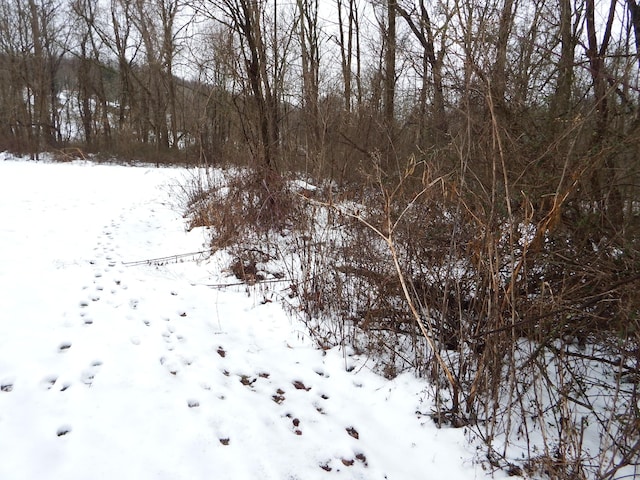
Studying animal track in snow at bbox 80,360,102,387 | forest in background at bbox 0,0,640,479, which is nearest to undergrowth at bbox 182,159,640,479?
forest in background at bbox 0,0,640,479

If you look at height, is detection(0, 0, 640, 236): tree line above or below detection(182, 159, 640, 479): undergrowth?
above

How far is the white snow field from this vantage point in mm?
2010

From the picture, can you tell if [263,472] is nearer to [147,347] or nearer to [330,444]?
[330,444]

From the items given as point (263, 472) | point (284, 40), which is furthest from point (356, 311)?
point (284, 40)

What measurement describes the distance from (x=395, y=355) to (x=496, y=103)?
220cm

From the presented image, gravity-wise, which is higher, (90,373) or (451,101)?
(451,101)

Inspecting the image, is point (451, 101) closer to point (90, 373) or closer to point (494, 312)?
Answer: point (494, 312)

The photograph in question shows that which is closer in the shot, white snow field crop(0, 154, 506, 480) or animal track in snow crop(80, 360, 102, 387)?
white snow field crop(0, 154, 506, 480)

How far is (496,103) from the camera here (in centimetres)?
297

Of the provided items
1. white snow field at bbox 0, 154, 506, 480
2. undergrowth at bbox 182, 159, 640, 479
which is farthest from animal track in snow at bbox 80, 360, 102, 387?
undergrowth at bbox 182, 159, 640, 479

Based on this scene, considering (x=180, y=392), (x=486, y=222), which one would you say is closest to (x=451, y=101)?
(x=486, y=222)

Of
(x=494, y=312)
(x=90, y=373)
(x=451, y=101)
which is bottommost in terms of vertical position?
(x=90, y=373)

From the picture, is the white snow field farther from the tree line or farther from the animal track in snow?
the tree line

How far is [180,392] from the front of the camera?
2520mm
